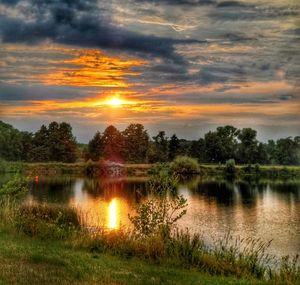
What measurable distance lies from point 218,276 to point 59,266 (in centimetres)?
512

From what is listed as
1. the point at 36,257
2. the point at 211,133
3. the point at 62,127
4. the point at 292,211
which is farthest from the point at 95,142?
the point at 36,257

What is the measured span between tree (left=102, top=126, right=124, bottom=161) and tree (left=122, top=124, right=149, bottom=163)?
202cm

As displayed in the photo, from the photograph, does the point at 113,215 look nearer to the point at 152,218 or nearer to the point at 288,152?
the point at 152,218

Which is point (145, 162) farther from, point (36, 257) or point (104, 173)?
point (36, 257)

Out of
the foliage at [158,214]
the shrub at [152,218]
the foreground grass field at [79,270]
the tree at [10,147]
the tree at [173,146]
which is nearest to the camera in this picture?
the foreground grass field at [79,270]

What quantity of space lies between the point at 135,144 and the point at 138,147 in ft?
4.18

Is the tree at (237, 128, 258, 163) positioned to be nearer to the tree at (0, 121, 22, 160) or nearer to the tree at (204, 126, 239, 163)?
the tree at (204, 126, 239, 163)

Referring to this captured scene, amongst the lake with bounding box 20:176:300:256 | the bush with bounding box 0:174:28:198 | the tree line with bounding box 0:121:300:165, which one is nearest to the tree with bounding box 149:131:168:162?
the tree line with bounding box 0:121:300:165

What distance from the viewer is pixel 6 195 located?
2756 cm

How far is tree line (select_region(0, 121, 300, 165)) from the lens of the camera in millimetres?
134125

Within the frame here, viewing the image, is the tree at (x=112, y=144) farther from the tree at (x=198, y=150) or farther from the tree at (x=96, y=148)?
the tree at (x=198, y=150)

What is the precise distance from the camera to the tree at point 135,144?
142375 mm

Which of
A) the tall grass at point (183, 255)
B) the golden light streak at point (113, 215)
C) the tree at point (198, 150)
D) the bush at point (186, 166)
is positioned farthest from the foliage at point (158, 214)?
the tree at point (198, 150)

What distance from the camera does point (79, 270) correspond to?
14078 mm
